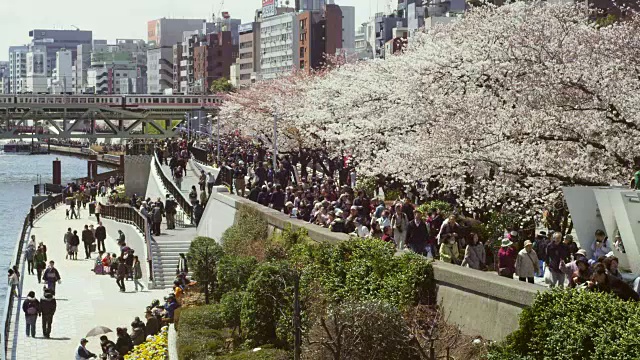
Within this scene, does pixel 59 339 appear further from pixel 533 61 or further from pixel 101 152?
pixel 101 152

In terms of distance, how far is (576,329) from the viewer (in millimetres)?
13055

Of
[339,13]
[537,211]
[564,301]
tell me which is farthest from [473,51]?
[339,13]

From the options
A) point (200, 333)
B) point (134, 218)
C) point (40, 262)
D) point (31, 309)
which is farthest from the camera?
point (134, 218)

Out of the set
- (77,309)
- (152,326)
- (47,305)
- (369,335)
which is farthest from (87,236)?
(369,335)

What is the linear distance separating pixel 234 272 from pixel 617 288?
1202 centimetres

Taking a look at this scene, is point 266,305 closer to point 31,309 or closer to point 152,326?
point 152,326

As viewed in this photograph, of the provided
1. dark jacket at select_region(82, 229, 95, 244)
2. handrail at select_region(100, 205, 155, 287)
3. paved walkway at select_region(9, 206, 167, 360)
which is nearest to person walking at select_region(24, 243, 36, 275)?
paved walkway at select_region(9, 206, 167, 360)

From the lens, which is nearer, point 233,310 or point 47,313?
point 233,310

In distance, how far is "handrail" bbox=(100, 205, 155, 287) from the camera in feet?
142

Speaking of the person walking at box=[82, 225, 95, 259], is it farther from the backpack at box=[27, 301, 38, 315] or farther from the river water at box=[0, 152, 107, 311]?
the backpack at box=[27, 301, 38, 315]

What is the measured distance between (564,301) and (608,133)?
41.9 ft

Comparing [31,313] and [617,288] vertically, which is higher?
→ [617,288]

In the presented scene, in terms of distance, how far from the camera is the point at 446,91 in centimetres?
3191

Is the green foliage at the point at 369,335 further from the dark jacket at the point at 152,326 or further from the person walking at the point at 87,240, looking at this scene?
the person walking at the point at 87,240
